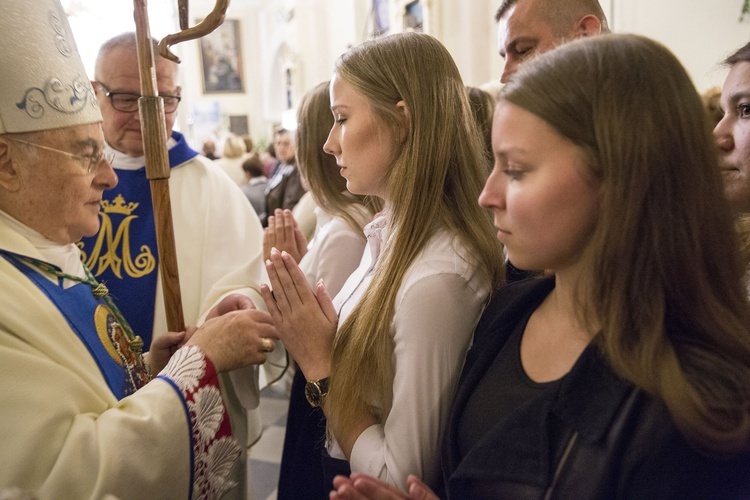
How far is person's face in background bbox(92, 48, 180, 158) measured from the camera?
2334 millimetres

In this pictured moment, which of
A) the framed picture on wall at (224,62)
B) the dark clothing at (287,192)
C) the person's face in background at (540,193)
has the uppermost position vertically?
the person's face in background at (540,193)

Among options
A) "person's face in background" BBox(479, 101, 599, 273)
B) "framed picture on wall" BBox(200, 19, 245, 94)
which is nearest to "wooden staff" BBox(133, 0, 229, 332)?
"person's face in background" BBox(479, 101, 599, 273)

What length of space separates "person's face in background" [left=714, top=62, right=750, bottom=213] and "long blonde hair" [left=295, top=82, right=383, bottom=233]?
1.29 m

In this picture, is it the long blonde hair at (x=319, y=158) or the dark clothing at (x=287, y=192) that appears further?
the dark clothing at (x=287, y=192)

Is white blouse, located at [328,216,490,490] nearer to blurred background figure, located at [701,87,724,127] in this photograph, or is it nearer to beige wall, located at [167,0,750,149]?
beige wall, located at [167,0,750,149]

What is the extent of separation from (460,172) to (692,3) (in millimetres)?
3892

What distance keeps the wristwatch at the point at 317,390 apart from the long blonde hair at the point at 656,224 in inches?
27.2

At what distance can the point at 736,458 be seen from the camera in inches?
37.9

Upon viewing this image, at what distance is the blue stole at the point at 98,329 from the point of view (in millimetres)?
1482

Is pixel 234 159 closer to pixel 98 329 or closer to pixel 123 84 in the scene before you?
pixel 123 84

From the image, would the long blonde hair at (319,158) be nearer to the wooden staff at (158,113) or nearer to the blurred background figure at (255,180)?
the wooden staff at (158,113)

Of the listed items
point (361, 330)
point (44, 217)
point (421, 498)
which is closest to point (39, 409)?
point (44, 217)

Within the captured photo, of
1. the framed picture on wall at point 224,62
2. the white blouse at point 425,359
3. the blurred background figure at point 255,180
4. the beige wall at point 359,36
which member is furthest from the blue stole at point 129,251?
the framed picture on wall at point 224,62

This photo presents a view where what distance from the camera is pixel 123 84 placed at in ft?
7.69
